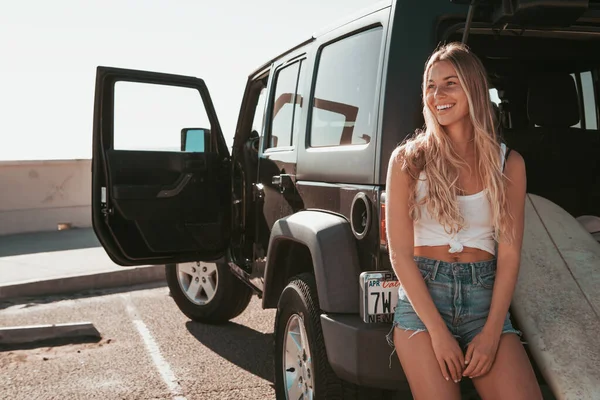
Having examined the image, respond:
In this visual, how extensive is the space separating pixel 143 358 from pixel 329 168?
8.01ft

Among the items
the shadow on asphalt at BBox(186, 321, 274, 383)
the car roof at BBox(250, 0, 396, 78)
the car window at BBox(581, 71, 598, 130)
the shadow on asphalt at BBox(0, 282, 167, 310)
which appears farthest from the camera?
the shadow on asphalt at BBox(0, 282, 167, 310)

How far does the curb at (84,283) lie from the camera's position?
716 centimetres

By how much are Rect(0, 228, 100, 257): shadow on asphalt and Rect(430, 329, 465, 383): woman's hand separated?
8.12 meters

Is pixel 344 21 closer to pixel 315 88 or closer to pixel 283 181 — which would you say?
pixel 315 88

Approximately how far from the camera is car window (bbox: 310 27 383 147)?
3.04 m

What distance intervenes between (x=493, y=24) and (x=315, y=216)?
45.2 inches

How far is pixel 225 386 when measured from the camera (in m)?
4.38

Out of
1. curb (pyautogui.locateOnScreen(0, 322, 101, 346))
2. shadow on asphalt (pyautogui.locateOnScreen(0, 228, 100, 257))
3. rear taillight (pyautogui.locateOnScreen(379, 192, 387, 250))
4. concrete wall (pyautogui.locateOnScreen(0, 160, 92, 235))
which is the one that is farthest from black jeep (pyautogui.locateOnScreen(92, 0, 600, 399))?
concrete wall (pyautogui.locateOnScreen(0, 160, 92, 235))

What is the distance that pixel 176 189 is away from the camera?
4797 mm

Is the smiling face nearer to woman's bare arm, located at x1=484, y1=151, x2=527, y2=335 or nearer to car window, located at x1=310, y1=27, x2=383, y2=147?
woman's bare arm, located at x1=484, y1=151, x2=527, y2=335

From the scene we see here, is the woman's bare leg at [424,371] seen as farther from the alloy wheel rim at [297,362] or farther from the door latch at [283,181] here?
the door latch at [283,181]

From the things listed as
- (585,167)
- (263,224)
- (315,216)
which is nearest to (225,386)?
(263,224)

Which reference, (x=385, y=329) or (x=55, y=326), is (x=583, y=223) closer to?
(x=385, y=329)

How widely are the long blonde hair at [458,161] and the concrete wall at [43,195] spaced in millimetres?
10484
